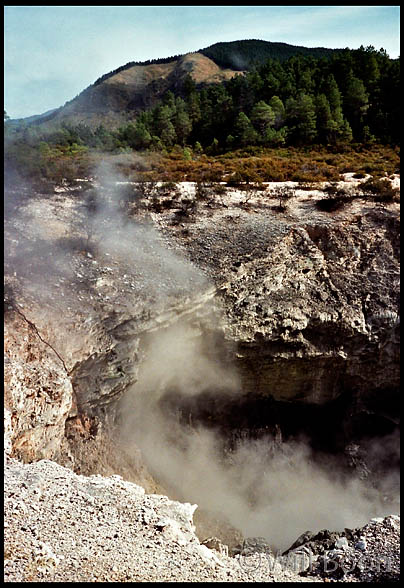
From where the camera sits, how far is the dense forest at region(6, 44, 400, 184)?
1057 inches

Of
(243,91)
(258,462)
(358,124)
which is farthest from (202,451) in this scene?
(243,91)

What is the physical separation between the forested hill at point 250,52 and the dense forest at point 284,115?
37.3 metres

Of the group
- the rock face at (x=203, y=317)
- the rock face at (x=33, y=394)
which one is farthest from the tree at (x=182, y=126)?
the rock face at (x=33, y=394)

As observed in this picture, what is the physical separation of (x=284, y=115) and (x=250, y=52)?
56.1 meters

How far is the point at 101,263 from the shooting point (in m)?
11.4

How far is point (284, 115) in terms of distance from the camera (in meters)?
28.1

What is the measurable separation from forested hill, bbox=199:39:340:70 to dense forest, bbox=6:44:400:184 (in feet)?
122

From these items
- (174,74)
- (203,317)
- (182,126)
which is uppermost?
(174,74)

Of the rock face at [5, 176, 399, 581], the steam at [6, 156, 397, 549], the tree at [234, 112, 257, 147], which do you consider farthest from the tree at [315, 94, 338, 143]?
the steam at [6, 156, 397, 549]

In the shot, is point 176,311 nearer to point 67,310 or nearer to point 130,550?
point 67,310

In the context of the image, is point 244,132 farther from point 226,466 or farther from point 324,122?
point 226,466

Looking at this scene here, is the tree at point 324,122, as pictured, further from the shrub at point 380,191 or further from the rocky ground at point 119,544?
the rocky ground at point 119,544

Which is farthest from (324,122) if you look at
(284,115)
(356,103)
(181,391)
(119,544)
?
(119,544)

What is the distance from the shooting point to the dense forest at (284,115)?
26844mm
